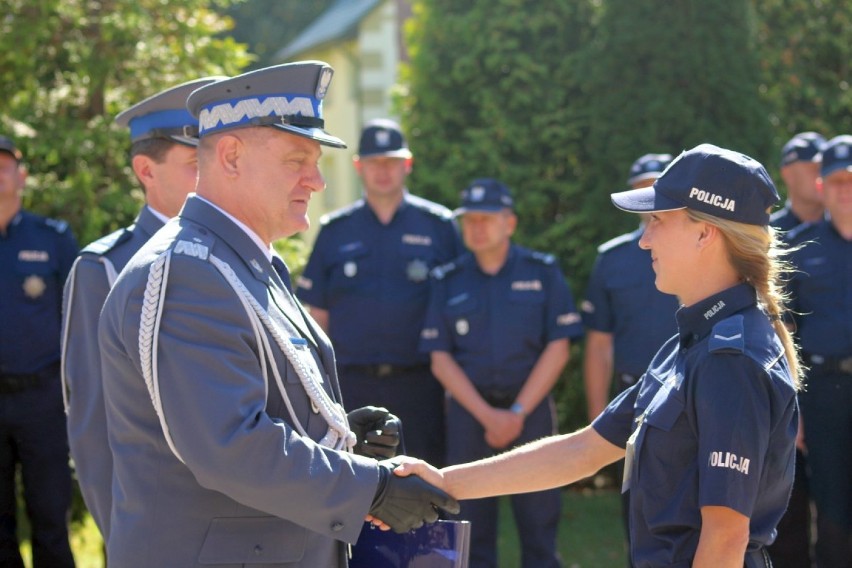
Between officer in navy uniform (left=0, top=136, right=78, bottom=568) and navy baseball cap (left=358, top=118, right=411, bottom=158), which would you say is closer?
officer in navy uniform (left=0, top=136, right=78, bottom=568)

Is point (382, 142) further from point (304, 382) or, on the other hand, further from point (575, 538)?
point (304, 382)

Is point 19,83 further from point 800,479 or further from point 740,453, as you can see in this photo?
point 740,453

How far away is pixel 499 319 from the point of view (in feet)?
18.9

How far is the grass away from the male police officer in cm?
419

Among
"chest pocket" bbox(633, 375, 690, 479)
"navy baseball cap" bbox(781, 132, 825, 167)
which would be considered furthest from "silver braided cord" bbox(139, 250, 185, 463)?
"navy baseball cap" bbox(781, 132, 825, 167)

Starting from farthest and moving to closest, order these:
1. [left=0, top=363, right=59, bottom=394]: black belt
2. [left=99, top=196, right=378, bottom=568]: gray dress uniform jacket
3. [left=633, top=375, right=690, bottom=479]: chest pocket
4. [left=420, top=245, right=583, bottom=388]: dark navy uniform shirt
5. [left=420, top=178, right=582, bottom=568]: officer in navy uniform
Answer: [left=420, top=245, right=583, bottom=388]: dark navy uniform shirt → [left=420, top=178, right=582, bottom=568]: officer in navy uniform → [left=0, top=363, right=59, bottom=394]: black belt → [left=633, top=375, right=690, bottom=479]: chest pocket → [left=99, top=196, right=378, bottom=568]: gray dress uniform jacket

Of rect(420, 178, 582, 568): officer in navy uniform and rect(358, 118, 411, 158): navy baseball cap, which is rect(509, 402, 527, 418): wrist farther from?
rect(358, 118, 411, 158): navy baseball cap

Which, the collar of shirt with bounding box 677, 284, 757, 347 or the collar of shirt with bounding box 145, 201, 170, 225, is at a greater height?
the collar of shirt with bounding box 145, 201, 170, 225

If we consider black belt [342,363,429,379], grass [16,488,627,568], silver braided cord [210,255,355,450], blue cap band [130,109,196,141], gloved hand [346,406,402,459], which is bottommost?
grass [16,488,627,568]

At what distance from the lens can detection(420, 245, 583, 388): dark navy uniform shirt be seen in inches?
226

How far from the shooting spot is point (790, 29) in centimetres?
895

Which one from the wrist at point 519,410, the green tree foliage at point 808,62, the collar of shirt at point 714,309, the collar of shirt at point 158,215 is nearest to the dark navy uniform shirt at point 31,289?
the collar of shirt at point 158,215

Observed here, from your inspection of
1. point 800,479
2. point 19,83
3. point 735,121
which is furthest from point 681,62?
point 19,83

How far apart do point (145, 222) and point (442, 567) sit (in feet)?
5.64
